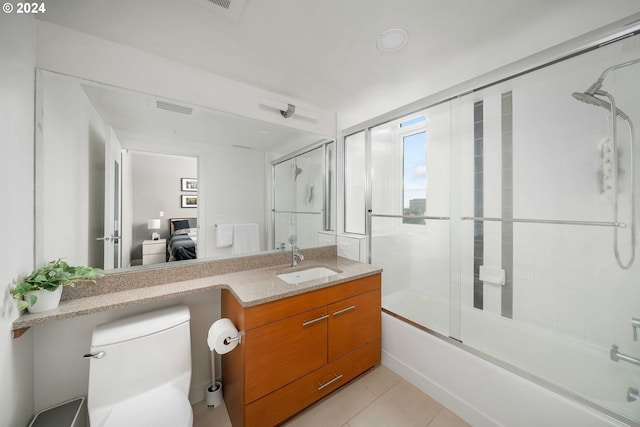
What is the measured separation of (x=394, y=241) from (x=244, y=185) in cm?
160

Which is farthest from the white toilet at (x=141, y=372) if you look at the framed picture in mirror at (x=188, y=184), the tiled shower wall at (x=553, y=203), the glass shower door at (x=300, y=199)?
the tiled shower wall at (x=553, y=203)

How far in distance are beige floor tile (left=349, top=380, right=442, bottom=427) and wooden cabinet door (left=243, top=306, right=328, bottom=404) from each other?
415 millimetres

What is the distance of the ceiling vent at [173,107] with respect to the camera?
1.40 metres

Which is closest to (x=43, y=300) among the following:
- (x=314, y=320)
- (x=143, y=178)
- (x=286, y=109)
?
(x=143, y=178)

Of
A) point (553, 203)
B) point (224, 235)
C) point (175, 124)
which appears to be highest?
point (175, 124)

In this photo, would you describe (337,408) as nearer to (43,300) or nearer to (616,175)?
(43,300)

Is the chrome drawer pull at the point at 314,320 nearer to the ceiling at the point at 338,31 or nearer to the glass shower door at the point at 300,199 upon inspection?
the glass shower door at the point at 300,199

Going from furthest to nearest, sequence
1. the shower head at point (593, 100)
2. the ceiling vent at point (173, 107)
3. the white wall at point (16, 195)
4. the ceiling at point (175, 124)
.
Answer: the ceiling vent at point (173, 107) < the ceiling at point (175, 124) < the shower head at point (593, 100) < the white wall at point (16, 195)

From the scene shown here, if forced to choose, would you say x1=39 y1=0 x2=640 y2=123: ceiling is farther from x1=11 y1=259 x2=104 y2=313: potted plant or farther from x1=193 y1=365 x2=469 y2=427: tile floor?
x1=193 y1=365 x2=469 y2=427: tile floor

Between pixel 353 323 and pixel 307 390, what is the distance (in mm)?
499

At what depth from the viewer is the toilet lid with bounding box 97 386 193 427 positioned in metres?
0.97

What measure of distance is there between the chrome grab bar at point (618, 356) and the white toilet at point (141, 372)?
7.69 ft

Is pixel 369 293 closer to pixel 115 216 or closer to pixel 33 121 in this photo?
pixel 115 216

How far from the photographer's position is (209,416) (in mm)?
1388
